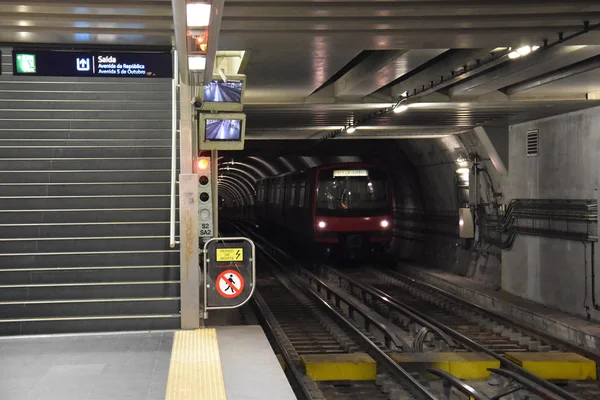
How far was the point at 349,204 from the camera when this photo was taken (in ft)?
70.9

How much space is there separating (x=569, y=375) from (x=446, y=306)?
5684mm

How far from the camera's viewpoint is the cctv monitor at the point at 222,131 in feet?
31.1

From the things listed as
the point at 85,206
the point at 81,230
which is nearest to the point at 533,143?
the point at 85,206

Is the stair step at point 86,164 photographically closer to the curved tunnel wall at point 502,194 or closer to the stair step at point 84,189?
the stair step at point 84,189

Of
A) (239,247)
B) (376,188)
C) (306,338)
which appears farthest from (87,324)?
(376,188)

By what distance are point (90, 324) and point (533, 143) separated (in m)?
10.1

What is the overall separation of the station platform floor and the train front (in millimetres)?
13174

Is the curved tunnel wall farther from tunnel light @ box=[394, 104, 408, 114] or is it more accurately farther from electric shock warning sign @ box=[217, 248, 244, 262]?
electric shock warning sign @ box=[217, 248, 244, 262]

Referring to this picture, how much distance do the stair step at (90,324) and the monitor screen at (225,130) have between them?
2.35 metres

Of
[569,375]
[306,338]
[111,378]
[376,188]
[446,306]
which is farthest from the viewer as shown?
[376,188]

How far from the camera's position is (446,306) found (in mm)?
15805

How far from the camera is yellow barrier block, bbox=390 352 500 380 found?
1008 cm

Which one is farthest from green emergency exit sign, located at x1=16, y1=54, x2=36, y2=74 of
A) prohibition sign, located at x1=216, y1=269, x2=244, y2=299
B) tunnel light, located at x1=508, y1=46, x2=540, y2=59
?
tunnel light, located at x1=508, y1=46, x2=540, y2=59

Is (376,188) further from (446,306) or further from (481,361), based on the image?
(481,361)
